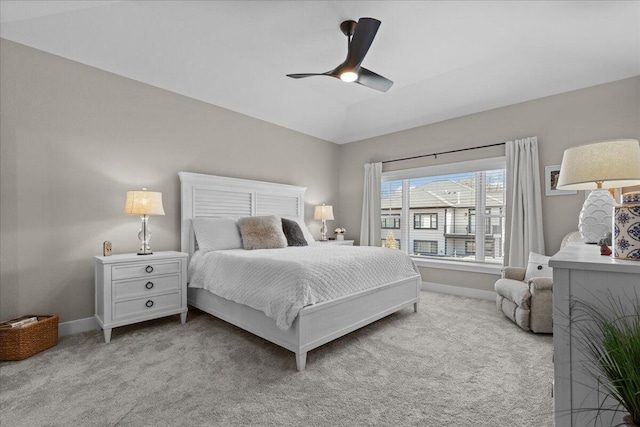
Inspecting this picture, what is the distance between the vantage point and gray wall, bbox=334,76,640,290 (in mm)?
3207

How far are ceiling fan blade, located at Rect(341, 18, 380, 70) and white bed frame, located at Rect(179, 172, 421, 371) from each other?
2067 millimetres

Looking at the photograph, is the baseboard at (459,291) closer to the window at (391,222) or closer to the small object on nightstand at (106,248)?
the window at (391,222)

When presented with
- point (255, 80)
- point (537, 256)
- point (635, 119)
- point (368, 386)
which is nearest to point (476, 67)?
point (635, 119)

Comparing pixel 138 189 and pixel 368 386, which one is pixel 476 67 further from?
pixel 138 189

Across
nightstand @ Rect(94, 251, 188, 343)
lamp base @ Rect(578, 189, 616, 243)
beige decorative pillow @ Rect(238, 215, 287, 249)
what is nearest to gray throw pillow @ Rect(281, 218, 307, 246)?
beige decorative pillow @ Rect(238, 215, 287, 249)

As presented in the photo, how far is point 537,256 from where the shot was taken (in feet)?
10.8

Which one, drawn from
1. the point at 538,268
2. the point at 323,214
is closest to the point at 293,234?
the point at 323,214

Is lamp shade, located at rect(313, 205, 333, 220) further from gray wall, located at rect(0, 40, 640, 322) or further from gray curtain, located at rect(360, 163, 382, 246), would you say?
gray wall, located at rect(0, 40, 640, 322)

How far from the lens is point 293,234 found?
389 centimetres

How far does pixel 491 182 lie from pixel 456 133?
0.88 meters

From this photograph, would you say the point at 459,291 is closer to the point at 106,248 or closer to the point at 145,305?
the point at 145,305

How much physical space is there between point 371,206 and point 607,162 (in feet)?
12.9

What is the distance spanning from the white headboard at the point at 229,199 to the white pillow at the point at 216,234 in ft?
0.73

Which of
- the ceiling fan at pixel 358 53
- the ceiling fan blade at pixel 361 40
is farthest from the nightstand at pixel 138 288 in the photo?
the ceiling fan blade at pixel 361 40
